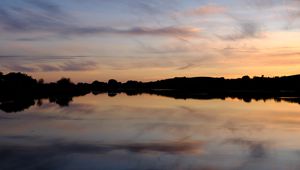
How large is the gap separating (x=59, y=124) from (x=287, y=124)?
13084mm

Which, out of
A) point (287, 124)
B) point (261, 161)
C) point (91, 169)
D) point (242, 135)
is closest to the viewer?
point (91, 169)

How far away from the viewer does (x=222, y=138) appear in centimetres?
1834

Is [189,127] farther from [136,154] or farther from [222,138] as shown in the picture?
[136,154]

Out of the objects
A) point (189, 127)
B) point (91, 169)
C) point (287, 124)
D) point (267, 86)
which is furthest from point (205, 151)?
point (267, 86)

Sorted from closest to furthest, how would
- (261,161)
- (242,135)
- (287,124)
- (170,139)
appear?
1. (261,161)
2. (170,139)
3. (242,135)
4. (287,124)

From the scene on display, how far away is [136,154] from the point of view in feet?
46.3

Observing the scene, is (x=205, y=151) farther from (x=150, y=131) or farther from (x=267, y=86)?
(x=267, y=86)

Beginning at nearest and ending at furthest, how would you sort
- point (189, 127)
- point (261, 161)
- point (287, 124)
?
point (261, 161)
point (189, 127)
point (287, 124)

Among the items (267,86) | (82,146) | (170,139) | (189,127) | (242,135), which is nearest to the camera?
(82,146)

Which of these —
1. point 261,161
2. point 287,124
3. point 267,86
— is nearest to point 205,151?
point 261,161

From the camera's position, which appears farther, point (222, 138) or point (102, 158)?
point (222, 138)

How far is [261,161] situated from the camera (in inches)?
514

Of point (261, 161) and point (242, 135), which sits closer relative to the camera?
point (261, 161)

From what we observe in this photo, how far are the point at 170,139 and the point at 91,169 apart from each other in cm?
647
